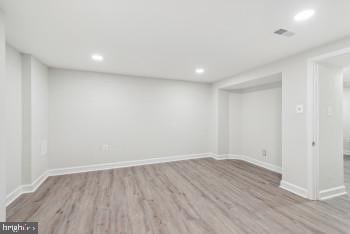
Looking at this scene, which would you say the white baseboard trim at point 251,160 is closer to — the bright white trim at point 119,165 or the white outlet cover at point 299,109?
the bright white trim at point 119,165

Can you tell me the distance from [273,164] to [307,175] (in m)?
1.37

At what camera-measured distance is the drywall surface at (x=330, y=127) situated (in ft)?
8.17

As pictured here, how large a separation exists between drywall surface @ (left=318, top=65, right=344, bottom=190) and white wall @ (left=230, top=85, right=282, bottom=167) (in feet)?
3.45

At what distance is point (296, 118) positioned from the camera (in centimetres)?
266

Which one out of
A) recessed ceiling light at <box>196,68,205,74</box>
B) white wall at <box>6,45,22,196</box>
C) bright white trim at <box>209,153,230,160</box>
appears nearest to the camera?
white wall at <box>6,45,22,196</box>

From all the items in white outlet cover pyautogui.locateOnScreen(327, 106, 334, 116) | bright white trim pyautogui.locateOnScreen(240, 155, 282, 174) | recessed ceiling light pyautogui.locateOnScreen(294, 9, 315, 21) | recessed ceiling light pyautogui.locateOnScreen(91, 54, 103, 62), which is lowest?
bright white trim pyautogui.locateOnScreen(240, 155, 282, 174)

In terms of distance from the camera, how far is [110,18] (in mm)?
1705

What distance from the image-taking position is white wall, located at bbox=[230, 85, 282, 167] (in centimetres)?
376

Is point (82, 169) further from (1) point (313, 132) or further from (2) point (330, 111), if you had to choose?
(2) point (330, 111)

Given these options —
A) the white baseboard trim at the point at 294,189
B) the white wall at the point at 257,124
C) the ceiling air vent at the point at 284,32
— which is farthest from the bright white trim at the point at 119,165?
the ceiling air vent at the point at 284,32

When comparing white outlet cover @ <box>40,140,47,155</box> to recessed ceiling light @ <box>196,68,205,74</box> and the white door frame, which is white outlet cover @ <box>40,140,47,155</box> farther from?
the white door frame

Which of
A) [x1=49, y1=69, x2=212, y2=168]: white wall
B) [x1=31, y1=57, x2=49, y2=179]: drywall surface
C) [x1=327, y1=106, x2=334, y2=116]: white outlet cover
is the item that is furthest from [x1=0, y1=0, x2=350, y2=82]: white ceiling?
[x1=327, y1=106, x2=334, y2=116]: white outlet cover

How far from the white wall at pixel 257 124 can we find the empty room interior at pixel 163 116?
37 millimetres

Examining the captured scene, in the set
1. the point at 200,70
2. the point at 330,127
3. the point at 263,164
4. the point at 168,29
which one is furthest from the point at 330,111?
the point at 168,29
